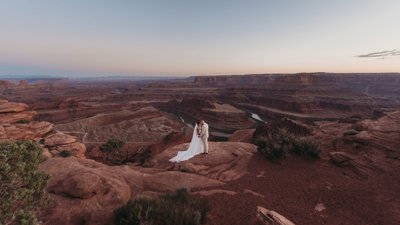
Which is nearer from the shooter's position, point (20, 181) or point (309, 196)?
Result: point (20, 181)

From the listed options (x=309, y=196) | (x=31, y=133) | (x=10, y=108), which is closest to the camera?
(x=309, y=196)

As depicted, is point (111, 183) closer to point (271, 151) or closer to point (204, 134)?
point (204, 134)

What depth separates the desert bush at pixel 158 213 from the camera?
4.45 metres

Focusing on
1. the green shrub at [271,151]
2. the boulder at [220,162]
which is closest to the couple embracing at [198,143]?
the boulder at [220,162]

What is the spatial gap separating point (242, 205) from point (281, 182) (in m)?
2.33

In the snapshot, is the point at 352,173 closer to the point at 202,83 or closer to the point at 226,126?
the point at 226,126

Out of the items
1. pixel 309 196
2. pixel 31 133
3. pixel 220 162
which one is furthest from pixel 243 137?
pixel 309 196

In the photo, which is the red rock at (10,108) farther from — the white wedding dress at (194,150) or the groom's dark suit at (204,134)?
the groom's dark suit at (204,134)

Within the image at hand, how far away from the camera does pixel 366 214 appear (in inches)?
232

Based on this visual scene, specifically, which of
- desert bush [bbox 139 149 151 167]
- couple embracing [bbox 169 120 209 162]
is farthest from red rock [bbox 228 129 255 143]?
couple embracing [bbox 169 120 209 162]

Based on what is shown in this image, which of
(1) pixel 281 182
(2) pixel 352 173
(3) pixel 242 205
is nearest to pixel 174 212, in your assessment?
(3) pixel 242 205

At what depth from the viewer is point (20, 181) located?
153 inches

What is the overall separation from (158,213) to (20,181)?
2.45m

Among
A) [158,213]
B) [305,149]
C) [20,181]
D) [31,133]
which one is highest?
[20,181]
